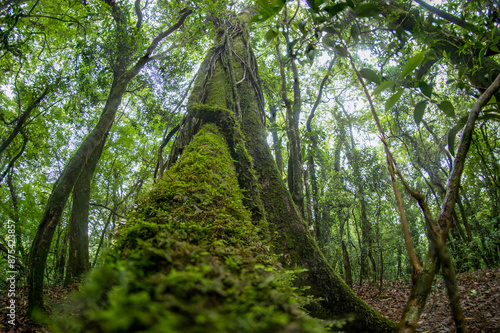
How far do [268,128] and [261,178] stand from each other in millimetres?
3258

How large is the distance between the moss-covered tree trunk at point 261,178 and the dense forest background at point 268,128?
17 mm

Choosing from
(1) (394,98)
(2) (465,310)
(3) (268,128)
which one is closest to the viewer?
(1) (394,98)

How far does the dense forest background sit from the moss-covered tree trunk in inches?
0.7

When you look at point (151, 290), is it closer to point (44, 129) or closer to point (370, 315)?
point (370, 315)

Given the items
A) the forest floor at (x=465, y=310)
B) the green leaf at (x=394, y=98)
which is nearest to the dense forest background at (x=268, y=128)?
the green leaf at (x=394, y=98)

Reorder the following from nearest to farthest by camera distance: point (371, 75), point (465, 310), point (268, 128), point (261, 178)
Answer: point (371, 75), point (261, 178), point (465, 310), point (268, 128)

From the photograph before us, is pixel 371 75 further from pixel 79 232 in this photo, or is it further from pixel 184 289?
pixel 79 232

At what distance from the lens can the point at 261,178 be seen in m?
2.71

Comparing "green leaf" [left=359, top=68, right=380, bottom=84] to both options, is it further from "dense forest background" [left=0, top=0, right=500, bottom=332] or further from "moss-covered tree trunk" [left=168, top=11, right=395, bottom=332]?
"moss-covered tree trunk" [left=168, top=11, right=395, bottom=332]

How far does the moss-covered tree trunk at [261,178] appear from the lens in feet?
6.98

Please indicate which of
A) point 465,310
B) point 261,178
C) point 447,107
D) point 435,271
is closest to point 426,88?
point 447,107

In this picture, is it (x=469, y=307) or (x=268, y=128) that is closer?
(x=469, y=307)

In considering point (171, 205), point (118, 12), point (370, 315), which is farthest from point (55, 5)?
point (370, 315)

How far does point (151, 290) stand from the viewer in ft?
1.86
